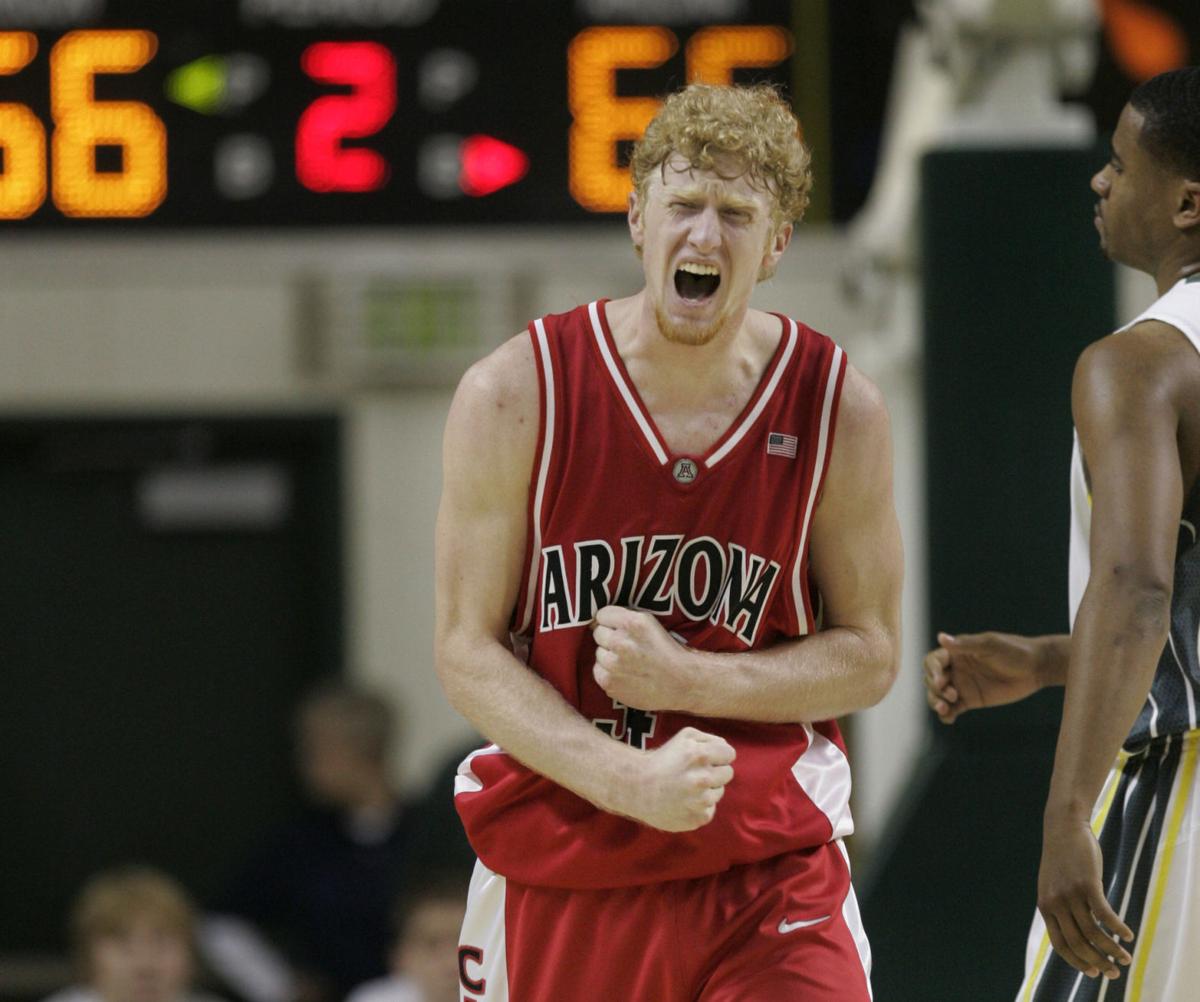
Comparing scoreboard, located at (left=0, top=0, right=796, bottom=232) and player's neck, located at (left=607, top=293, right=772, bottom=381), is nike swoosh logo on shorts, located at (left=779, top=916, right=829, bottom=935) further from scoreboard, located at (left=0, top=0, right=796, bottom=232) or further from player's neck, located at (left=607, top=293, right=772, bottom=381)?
scoreboard, located at (left=0, top=0, right=796, bottom=232)

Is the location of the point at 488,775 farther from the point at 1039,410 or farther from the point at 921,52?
the point at 921,52

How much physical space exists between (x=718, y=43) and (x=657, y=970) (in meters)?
5.07

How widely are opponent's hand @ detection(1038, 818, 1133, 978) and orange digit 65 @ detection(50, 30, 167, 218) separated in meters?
5.46

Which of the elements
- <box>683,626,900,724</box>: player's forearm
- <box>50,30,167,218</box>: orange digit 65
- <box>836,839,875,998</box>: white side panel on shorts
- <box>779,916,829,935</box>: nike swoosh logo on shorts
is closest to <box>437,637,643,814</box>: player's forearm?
<box>683,626,900,724</box>: player's forearm

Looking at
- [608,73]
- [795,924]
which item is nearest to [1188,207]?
[795,924]

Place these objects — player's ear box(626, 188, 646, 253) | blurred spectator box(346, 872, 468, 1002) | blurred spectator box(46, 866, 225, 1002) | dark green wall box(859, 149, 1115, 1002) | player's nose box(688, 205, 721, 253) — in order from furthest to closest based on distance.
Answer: blurred spectator box(46, 866, 225, 1002), blurred spectator box(346, 872, 468, 1002), dark green wall box(859, 149, 1115, 1002), player's ear box(626, 188, 646, 253), player's nose box(688, 205, 721, 253)

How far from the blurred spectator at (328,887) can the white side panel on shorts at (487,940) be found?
3.14m

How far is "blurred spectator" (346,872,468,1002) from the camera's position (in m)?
4.90

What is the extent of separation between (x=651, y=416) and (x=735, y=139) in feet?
→ 1.22

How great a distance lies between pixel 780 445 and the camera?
8.78ft

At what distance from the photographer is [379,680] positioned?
27.3 feet

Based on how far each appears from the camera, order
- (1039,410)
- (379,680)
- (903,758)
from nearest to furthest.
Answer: (1039,410) < (903,758) < (379,680)

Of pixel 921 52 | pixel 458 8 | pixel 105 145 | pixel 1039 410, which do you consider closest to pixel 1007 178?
pixel 1039 410

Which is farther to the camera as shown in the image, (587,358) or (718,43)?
(718,43)
